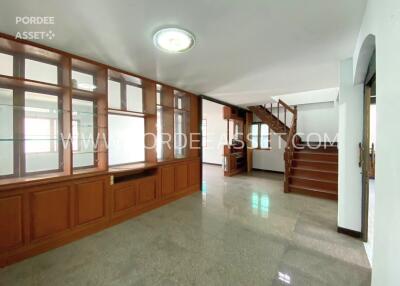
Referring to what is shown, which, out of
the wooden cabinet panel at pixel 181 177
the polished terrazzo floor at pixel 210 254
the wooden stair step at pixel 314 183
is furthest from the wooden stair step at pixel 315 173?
the wooden cabinet panel at pixel 181 177

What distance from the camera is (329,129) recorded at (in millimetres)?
6602

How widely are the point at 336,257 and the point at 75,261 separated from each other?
3.15m

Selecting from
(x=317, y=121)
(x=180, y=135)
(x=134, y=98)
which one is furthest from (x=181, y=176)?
(x=317, y=121)

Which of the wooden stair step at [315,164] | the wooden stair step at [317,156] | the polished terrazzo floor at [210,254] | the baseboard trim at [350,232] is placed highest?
the wooden stair step at [317,156]

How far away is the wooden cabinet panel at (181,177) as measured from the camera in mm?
4434

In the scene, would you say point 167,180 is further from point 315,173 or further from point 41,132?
point 315,173

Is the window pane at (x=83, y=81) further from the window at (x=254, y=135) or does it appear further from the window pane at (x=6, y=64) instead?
the window at (x=254, y=135)

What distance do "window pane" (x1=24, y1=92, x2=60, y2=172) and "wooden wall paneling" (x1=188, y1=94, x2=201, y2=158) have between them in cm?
288

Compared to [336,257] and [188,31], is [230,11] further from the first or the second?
[336,257]

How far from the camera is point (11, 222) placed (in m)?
2.13

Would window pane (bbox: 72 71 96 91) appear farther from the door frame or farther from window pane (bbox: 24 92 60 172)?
the door frame

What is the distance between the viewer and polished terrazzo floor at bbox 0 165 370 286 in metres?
1.93

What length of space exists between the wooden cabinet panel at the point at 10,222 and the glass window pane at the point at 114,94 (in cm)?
185

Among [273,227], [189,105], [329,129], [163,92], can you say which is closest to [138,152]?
[163,92]
